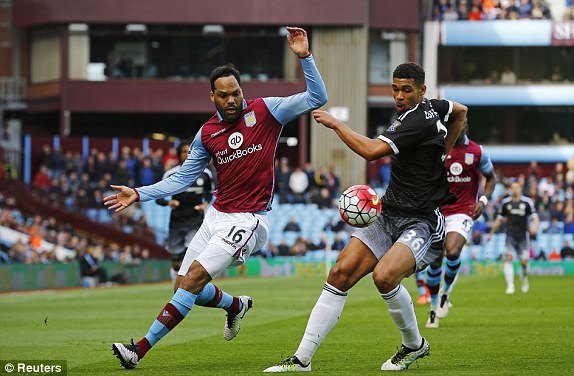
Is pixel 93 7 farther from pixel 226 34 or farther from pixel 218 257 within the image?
pixel 218 257

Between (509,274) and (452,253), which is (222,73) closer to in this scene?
(452,253)

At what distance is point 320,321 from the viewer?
419 inches

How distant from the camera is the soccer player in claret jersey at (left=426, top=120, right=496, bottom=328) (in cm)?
1709

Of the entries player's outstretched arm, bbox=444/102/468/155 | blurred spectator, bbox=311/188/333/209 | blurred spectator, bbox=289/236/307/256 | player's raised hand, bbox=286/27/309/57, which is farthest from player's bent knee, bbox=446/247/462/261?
blurred spectator, bbox=311/188/333/209

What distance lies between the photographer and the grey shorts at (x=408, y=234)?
428 inches

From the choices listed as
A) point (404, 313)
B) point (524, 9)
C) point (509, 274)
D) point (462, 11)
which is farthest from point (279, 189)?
point (404, 313)

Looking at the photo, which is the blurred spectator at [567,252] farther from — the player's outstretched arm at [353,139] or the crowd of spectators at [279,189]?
the player's outstretched arm at [353,139]

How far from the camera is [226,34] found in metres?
50.2

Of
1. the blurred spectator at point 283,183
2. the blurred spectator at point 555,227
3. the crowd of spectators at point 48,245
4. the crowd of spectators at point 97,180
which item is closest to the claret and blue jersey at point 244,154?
the crowd of spectators at point 48,245

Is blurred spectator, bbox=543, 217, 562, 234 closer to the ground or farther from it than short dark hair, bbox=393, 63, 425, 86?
closer to the ground

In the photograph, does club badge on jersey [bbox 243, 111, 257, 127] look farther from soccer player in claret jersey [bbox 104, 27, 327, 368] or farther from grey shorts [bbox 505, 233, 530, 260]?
grey shorts [bbox 505, 233, 530, 260]

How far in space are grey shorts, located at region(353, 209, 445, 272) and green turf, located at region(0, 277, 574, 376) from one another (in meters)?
1.06

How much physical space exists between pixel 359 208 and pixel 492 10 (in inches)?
1655

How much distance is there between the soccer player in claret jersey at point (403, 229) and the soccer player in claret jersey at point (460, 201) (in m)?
5.87
